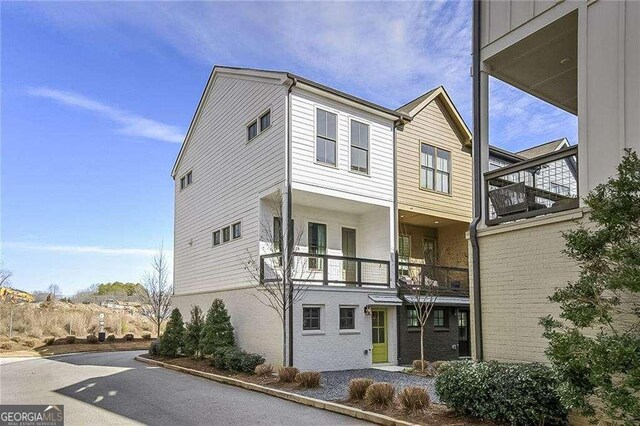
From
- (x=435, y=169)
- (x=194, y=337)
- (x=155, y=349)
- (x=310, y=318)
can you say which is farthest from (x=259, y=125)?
(x=155, y=349)

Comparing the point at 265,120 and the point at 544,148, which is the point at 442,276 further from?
the point at 265,120

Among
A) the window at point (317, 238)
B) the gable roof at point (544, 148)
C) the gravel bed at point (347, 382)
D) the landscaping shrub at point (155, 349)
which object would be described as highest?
the gable roof at point (544, 148)

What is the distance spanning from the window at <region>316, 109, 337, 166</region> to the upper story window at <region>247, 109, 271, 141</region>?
5.57 feet

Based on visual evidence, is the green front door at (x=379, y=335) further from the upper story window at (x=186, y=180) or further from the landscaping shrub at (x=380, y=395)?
the upper story window at (x=186, y=180)

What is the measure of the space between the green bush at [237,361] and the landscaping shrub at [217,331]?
91 centimetres

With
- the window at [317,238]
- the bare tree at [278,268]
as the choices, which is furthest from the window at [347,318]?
the window at [317,238]

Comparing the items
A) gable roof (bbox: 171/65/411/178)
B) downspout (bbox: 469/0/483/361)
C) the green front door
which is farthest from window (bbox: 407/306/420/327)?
downspout (bbox: 469/0/483/361)

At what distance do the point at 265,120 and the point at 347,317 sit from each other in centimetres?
713

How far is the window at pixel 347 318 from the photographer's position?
48.9 ft

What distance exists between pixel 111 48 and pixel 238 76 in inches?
236

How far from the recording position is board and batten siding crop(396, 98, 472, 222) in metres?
17.5

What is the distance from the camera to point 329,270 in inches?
619

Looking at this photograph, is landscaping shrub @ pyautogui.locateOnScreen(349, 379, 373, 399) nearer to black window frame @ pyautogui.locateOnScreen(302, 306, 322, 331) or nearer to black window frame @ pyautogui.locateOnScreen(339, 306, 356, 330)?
black window frame @ pyautogui.locateOnScreen(302, 306, 322, 331)

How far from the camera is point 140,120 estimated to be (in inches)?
685
